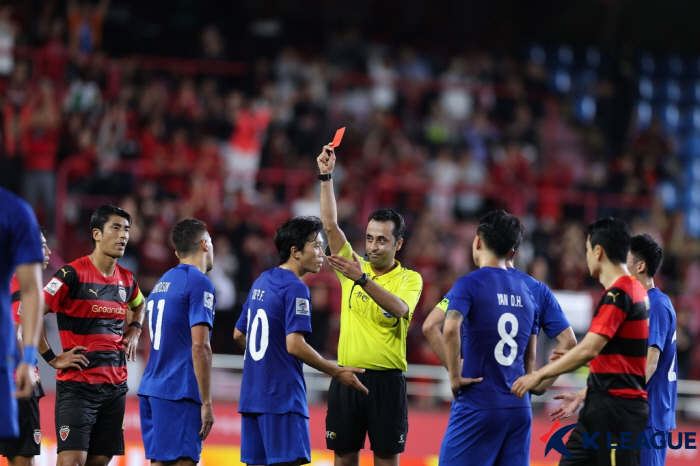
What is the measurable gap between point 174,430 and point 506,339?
2575mm

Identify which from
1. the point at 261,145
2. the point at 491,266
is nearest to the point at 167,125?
the point at 261,145

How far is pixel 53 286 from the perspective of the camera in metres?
6.58

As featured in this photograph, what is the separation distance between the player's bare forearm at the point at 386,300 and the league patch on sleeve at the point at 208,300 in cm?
118

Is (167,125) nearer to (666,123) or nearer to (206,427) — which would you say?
(206,427)

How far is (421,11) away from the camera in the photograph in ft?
70.6

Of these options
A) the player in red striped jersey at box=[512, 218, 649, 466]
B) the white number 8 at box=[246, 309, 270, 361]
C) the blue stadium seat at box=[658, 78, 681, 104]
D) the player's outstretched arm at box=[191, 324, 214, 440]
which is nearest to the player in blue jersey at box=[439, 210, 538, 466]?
the player in red striped jersey at box=[512, 218, 649, 466]

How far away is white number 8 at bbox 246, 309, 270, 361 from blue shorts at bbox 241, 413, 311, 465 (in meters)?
0.44

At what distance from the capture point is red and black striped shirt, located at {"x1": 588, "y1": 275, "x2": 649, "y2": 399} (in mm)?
5312

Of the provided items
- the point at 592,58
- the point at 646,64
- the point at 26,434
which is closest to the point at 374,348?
the point at 26,434

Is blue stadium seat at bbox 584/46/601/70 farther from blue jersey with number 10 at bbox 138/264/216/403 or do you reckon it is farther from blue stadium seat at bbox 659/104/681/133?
blue jersey with number 10 at bbox 138/264/216/403

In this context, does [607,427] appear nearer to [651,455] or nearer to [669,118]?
[651,455]

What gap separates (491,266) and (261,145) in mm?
9868

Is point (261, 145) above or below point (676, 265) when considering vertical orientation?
above

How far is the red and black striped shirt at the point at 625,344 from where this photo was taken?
5312mm
